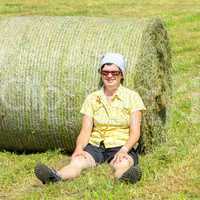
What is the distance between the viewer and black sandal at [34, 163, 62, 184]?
221 inches

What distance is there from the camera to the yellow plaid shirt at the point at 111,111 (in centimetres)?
624

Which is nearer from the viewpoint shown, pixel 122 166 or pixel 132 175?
pixel 132 175

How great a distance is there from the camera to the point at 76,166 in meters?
5.92

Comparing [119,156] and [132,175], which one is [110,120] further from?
[132,175]

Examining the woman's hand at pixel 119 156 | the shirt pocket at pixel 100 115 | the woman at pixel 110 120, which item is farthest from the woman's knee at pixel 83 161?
the shirt pocket at pixel 100 115

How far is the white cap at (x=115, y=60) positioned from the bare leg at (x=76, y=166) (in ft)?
2.67

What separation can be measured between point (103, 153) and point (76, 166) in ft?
1.22

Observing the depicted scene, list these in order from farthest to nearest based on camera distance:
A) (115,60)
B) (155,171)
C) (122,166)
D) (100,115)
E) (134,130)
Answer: (100,115) → (134,130) → (115,60) → (155,171) → (122,166)

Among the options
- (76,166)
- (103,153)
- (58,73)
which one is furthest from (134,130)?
(58,73)

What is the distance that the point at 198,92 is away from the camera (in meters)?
9.03

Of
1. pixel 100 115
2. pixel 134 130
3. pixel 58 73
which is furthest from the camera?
pixel 58 73

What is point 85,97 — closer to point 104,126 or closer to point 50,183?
point 104,126

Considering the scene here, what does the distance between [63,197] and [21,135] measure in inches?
53.7

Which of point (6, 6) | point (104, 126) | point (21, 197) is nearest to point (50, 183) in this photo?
point (21, 197)
